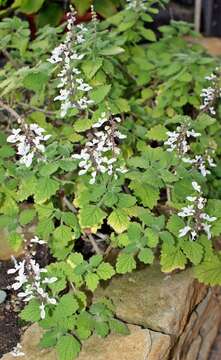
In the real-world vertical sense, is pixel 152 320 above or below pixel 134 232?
below

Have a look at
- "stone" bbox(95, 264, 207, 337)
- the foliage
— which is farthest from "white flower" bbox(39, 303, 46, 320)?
the foliage

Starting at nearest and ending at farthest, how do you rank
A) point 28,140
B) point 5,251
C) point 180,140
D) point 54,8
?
point 28,140, point 180,140, point 5,251, point 54,8

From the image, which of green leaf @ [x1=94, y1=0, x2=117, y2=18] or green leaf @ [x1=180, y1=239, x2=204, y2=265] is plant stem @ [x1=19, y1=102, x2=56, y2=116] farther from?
green leaf @ [x1=94, y1=0, x2=117, y2=18]

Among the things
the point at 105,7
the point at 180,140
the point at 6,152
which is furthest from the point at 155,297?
the point at 105,7

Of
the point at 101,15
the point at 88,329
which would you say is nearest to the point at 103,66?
the point at 88,329

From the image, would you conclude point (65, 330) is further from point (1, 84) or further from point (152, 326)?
point (1, 84)

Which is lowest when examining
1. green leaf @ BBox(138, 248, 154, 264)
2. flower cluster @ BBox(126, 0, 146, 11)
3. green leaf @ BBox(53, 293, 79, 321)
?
green leaf @ BBox(53, 293, 79, 321)

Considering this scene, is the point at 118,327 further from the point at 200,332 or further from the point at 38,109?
the point at 38,109
